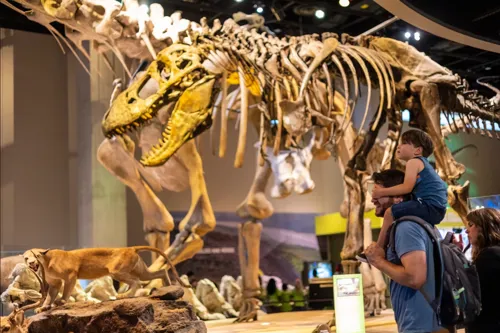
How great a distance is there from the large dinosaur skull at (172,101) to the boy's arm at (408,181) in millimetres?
2720

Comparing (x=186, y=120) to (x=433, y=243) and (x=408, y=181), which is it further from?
(x=433, y=243)

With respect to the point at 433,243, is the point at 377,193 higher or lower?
higher

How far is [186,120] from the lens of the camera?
17.1 feet

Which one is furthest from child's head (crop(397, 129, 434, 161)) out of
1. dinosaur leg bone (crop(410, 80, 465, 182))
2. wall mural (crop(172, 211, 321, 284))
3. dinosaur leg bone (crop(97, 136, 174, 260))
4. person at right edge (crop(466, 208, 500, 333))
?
wall mural (crop(172, 211, 321, 284))

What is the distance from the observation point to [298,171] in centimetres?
671

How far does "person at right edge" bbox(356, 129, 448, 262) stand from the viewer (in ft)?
8.11

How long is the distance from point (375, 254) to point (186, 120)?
10.1ft

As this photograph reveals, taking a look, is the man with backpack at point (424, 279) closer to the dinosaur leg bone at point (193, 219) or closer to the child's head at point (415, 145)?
the child's head at point (415, 145)

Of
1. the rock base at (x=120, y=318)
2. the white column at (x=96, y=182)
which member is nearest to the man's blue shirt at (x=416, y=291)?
the rock base at (x=120, y=318)

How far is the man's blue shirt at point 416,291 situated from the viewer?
2297 mm

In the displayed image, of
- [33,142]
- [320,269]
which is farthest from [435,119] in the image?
[33,142]

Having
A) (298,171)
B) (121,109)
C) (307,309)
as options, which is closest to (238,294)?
(307,309)

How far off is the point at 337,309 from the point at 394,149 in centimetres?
185

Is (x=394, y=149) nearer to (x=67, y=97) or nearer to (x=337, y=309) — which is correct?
(x=337, y=309)
